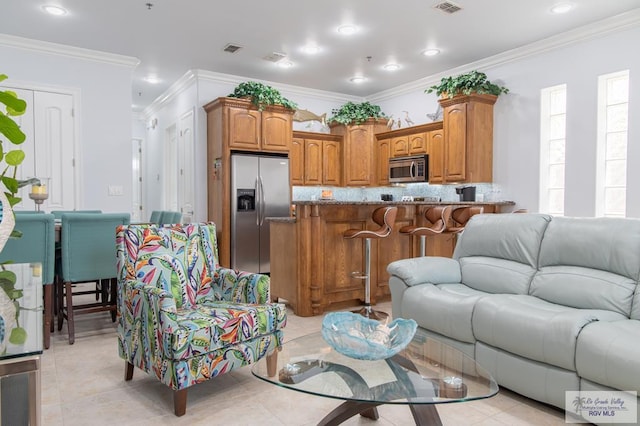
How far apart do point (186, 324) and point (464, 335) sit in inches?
62.5

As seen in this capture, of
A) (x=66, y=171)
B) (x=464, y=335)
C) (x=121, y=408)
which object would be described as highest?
(x=66, y=171)

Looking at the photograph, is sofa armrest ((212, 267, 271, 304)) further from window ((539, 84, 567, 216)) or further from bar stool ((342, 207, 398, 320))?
window ((539, 84, 567, 216))

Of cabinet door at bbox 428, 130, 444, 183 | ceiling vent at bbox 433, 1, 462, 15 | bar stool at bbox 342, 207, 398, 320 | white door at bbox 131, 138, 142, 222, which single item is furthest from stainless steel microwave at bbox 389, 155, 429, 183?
white door at bbox 131, 138, 142, 222

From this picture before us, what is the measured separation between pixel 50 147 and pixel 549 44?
6.21 m

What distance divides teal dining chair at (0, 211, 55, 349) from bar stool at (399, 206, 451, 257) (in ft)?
10.0

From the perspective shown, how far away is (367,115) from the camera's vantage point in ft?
24.1

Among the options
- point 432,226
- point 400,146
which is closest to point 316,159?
point 400,146

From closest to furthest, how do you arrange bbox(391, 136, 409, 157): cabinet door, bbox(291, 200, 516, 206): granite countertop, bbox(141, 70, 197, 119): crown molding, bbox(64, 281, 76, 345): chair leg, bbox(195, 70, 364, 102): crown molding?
bbox(64, 281, 76, 345): chair leg
bbox(291, 200, 516, 206): granite countertop
bbox(195, 70, 364, 102): crown molding
bbox(141, 70, 197, 119): crown molding
bbox(391, 136, 409, 157): cabinet door

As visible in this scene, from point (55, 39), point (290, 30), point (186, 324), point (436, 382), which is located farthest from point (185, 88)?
point (436, 382)

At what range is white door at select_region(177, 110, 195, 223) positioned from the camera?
6715 millimetres

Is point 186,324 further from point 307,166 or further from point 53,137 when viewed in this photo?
point 307,166

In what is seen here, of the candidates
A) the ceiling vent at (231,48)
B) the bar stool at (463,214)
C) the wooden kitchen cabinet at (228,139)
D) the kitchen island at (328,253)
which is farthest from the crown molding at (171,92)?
the bar stool at (463,214)

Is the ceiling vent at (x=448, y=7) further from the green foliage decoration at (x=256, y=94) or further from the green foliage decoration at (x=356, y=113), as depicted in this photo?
the green foliage decoration at (x=356, y=113)

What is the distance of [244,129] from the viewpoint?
6137mm
